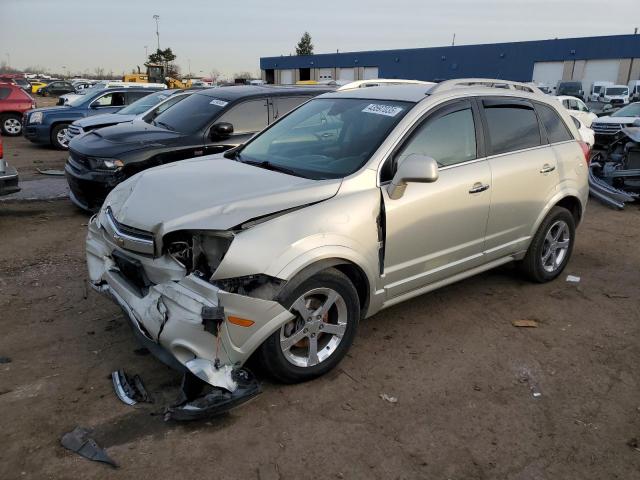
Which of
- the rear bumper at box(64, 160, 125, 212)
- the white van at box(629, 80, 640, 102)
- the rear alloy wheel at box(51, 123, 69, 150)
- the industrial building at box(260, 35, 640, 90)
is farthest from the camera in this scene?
the industrial building at box(260, 35, 640, 90)

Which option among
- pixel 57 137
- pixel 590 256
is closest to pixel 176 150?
pixel 590 256

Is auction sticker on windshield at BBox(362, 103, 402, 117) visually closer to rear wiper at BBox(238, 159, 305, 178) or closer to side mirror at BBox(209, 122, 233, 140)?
rear wiper at BBox(238, 159, 305, 178)

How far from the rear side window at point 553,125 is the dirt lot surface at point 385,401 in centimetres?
151

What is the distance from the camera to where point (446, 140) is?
159 inches

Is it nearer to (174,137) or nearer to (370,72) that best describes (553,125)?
(174,137)

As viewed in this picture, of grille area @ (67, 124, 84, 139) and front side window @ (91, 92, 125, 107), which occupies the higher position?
front side window @ (91, 92, 125, 107)

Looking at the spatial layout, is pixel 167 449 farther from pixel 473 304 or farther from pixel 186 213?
pixel 473 304

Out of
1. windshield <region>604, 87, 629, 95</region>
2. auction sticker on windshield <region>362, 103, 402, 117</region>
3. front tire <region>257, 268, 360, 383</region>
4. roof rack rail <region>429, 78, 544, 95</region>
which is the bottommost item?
front tire <region>257, 268, 360, 383</region>

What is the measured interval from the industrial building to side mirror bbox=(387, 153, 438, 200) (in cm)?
4431

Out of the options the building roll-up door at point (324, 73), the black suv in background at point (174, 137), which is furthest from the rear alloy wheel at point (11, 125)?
the building roll-up door at point (324, 73)

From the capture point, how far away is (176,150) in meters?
6.81

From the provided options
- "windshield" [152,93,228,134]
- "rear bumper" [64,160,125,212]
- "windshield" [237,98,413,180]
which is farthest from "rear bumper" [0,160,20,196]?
"windshield" [237,98,413,180]

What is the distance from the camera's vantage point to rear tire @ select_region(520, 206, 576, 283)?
496 centimetres

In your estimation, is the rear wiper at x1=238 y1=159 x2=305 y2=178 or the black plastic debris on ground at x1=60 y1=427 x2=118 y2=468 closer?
the black plastic debris on ground at x1=60 y1=427 x2=118 y2=468
